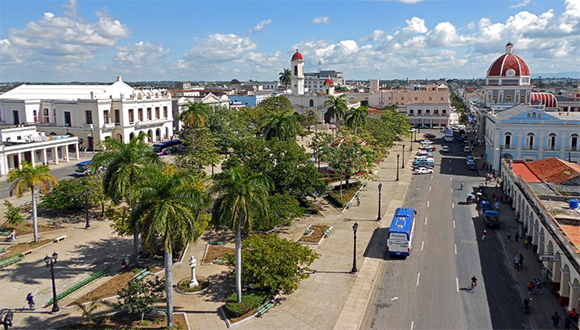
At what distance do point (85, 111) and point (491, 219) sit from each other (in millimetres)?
63822

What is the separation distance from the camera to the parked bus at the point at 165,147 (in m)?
78.2

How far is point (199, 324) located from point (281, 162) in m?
20.8

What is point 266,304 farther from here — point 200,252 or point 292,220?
point 292,220

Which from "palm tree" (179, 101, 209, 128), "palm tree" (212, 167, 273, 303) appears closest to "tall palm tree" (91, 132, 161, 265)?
"palm tree" (212, 167, 273, 303)

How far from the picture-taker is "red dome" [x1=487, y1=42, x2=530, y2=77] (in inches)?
3548

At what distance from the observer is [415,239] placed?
38.8m

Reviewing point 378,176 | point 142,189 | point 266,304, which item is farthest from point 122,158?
point 378,176

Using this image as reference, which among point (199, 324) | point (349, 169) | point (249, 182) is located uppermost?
point (249, 182)

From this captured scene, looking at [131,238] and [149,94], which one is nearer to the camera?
[131,238]

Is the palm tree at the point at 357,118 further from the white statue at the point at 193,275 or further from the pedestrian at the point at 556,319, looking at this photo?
the pedestrian at the point at 556,319

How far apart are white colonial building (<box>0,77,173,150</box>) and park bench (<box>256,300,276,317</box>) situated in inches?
2312

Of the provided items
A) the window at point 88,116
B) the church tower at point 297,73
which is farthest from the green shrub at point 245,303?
the church tower at point 297,73

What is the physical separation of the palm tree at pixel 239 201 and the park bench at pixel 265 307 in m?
4.29

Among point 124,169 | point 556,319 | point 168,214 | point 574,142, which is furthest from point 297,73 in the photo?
point 168,214
